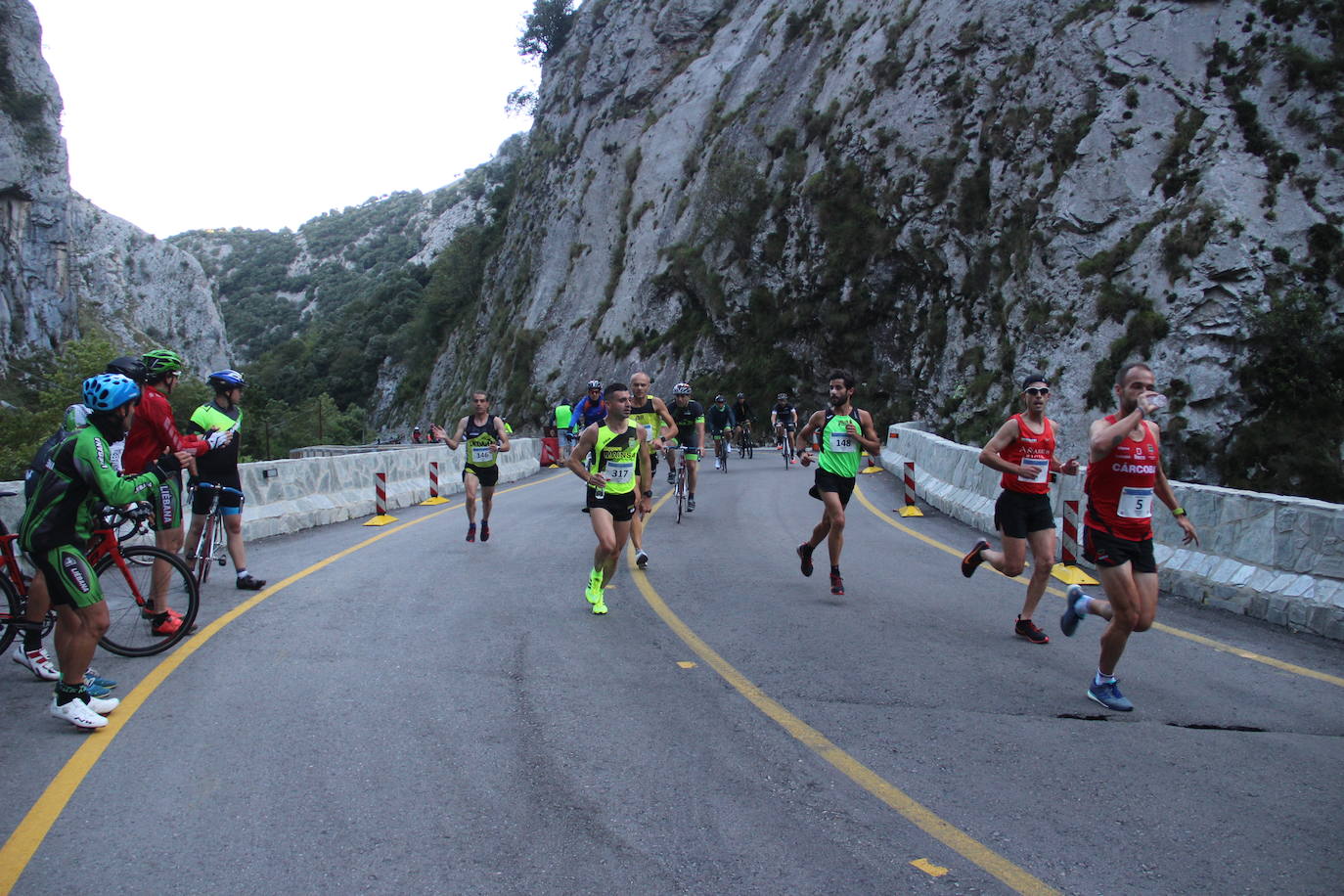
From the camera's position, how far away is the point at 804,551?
9461 millimetres

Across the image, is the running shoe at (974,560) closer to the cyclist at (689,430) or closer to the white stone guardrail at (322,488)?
the cyclist at (689,430)

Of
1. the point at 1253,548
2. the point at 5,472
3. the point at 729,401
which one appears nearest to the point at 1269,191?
the point at 1253,548

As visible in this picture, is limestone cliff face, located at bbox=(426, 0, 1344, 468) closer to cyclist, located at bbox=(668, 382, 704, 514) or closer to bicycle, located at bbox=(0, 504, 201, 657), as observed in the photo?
cyclist, located at bbox=(668, 382, 704, 514)

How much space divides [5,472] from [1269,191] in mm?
54866

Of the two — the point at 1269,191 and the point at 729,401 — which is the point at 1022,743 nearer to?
the point at 1269,191

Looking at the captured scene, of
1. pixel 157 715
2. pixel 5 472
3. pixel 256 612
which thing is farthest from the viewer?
pixel 5 472

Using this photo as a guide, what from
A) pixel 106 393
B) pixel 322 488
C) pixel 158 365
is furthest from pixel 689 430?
pixel 106 393

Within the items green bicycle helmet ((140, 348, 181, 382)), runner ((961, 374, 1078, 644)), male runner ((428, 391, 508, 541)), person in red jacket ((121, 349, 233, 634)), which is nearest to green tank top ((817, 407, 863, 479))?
runner ((961, 374, 1078, 644))

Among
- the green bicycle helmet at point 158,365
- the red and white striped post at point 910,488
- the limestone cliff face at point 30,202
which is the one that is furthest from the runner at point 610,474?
the limestone cliff face at point 30,202

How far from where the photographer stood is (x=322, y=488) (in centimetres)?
1539

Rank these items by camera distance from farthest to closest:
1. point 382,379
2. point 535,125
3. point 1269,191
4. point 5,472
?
point 382,379 → point 535,125 → point 5,472 → point 1269,191

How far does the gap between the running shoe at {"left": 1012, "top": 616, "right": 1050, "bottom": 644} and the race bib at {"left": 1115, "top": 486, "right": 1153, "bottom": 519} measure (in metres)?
1.70

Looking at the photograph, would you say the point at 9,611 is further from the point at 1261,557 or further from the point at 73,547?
the point at 1261,557

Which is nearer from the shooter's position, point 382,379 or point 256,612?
point 256,612
